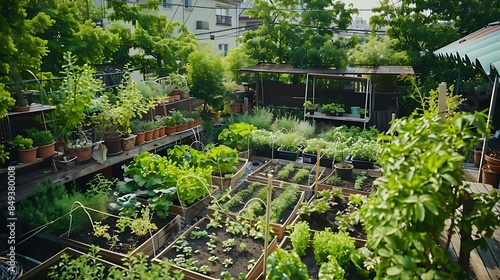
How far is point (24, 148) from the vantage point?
183 inches

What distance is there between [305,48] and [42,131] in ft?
25.2

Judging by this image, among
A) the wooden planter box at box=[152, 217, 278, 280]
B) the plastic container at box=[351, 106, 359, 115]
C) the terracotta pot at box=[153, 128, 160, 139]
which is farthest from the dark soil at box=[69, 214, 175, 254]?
the plastic container at box=[351, 106, 359, 115]

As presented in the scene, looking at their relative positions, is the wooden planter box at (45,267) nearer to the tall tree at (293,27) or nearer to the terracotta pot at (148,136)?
the terracotta pot at (148,136)

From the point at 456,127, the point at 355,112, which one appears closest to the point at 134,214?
the point at 456,127

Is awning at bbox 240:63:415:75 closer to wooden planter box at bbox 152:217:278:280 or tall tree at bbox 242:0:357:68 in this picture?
tall tree at bbox 242:0:357:68

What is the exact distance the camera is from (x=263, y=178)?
568cm

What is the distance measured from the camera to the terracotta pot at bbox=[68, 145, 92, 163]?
17.0 ft

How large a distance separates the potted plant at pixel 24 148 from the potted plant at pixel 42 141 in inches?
4.6

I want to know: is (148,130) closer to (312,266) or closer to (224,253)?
(224,253)

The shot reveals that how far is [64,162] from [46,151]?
26cm

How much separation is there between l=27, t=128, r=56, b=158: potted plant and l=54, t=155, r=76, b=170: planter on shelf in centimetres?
15

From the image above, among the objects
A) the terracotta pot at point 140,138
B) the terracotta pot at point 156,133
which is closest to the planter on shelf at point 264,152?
the terracotta pot at point 156,133

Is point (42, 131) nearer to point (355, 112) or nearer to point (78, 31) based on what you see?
point (78, 31)

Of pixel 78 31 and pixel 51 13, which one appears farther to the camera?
pixel 78 31
